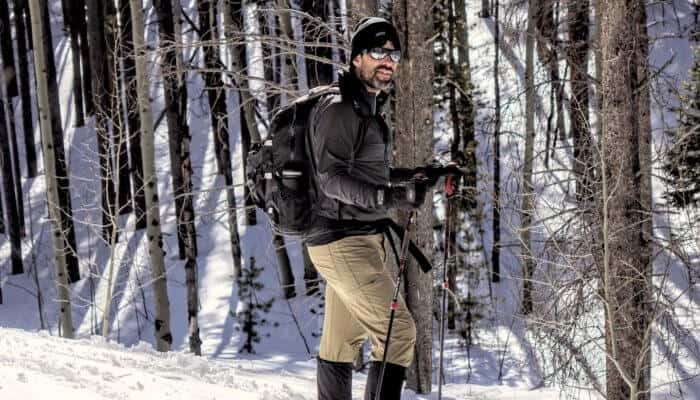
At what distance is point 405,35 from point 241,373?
3.56 meters

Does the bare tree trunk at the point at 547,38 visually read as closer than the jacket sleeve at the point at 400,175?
No

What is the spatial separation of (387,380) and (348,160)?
1.08 m

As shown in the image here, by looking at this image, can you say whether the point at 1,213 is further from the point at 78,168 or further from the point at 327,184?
the point at 327,184

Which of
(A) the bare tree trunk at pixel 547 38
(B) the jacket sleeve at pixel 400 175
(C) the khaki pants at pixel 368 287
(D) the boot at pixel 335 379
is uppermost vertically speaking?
(A) the bare tree trunk at pixel 547 38

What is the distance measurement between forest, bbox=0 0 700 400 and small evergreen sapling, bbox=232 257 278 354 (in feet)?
0.25

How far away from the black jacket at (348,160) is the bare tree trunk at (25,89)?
75.5 ft

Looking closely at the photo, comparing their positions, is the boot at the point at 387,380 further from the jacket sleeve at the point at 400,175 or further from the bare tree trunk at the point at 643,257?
the bare tree trunk at the point at 643,257

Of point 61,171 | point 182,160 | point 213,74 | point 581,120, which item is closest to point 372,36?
point 581,120

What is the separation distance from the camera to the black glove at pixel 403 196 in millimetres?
3744

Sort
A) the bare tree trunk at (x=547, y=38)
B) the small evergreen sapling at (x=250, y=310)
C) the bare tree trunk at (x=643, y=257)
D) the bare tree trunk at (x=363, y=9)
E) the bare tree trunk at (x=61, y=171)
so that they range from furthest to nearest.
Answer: the bare tree trunk at (x=61, y=171), the small evergreen sapling at (x=250, y=310), the bare tree trunk at (x=547, y=38), the bare tree trunk at (x=363, y=9), the bare tree trunk at (x=643, y=257)

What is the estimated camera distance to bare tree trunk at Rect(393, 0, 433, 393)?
25.4 feet

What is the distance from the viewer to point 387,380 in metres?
3.95

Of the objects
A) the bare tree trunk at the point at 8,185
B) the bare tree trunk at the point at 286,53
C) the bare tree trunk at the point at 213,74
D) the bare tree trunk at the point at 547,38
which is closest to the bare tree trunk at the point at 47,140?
the bare tree trunk at the point at 213,74

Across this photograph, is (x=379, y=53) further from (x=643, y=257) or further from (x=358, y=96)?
(x=643, y=257)
